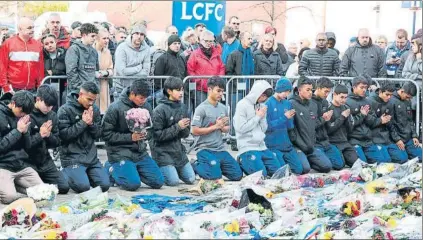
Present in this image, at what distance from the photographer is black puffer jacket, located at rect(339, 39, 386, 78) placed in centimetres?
1588

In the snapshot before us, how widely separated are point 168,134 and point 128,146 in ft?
1.82

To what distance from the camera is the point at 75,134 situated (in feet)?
35.8

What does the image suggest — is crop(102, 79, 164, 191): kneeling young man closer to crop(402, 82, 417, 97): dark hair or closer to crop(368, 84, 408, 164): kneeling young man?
crop(368, 84, 408, 164): kneeling young man

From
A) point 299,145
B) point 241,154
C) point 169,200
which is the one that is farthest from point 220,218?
point 299,145

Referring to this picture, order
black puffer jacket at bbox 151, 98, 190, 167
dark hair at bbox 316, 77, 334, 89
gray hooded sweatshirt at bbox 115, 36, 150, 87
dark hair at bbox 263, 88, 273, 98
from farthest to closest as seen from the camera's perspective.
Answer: dark hair at bbox 316, 77, 334, 89, gray hooded sweatshirt at bbox 115, 36, 150, 87, dark hair at bbox 263, 88, 273, 98, black puffer jacket at bbox 151, 98, 190, 167

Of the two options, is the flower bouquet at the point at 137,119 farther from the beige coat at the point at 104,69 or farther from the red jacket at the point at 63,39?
the red jacket at the point at 63,39

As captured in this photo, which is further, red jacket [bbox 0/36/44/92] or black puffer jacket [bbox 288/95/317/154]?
black puffer jacket [bbox 288/95/317/154]

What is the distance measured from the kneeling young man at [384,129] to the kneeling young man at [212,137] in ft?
10.4

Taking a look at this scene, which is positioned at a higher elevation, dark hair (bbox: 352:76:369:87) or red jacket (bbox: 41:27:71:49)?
red jacket (bbox: 41:27:71:49)

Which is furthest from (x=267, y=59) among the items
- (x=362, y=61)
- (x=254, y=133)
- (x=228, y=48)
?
(x=254, y=133)

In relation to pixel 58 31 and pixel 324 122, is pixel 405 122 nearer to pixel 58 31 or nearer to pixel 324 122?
pixel 324 122

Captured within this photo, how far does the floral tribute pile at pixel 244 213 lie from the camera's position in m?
7.52

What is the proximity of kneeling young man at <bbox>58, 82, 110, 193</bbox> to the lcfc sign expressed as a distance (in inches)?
177

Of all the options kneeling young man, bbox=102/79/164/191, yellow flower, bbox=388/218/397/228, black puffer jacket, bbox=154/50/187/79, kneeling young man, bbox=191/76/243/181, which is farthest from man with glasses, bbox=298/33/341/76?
yellow flower, bbox=388/218/397/228
